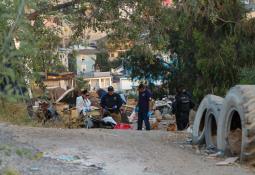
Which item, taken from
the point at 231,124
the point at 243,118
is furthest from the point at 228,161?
the point at 231,124

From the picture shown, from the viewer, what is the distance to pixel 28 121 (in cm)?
1478

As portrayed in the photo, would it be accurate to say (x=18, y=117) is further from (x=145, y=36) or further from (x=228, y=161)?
(x=228, y=161)

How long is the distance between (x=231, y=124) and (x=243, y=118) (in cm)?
121

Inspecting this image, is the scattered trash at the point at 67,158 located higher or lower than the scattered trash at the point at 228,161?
higher

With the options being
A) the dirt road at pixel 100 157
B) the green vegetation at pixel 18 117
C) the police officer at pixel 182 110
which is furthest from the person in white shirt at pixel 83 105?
the dirt road at pixel 100 157

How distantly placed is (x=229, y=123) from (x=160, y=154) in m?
1.21

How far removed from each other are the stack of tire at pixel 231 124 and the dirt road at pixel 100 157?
1.11ft

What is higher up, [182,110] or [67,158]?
[182,110]

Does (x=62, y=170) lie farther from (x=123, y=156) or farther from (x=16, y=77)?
(x=16, y=77)

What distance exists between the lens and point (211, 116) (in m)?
10.6

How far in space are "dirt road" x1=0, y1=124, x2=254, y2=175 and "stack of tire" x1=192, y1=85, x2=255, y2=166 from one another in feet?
1.11

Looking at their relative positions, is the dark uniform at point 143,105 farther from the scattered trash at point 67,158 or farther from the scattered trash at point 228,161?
the scattered trash at point 67,158

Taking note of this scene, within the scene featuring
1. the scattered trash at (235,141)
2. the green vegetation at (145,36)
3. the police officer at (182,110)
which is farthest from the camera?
the police officer at (182,110)

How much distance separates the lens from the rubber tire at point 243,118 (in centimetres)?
811
